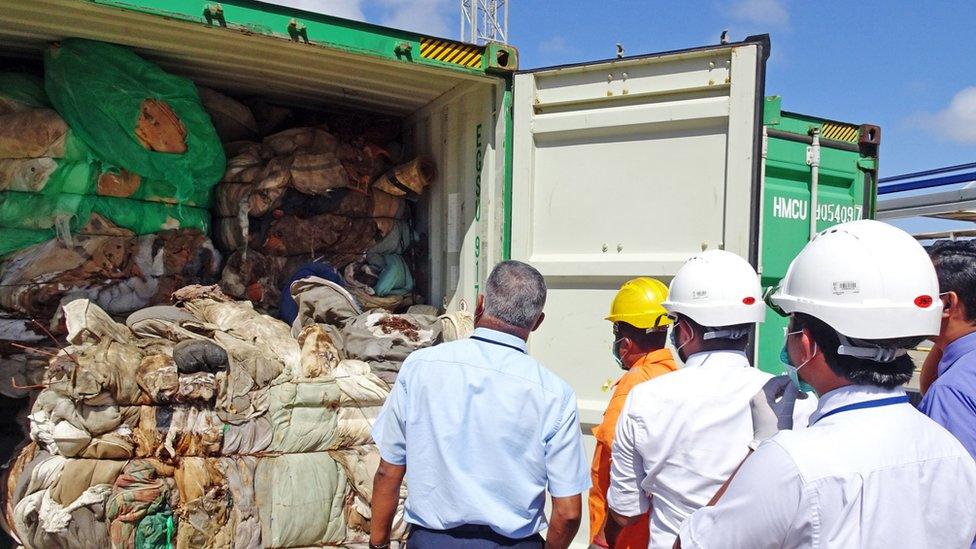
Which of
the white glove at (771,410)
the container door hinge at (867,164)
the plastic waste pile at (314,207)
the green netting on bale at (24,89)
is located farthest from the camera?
the plastic waste pile at (314,207)

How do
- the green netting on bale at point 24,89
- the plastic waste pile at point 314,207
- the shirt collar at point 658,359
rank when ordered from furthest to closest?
1. the plastic waste pile at point 314,207
2. the green netting on bale at point 24,89
3. the shirt collar at point 658,359

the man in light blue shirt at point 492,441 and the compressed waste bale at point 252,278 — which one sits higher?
the compressed waste bale at point 252,278

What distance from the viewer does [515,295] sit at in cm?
202

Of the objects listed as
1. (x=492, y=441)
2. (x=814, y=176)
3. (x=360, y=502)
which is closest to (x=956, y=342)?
(x=492, y=441)

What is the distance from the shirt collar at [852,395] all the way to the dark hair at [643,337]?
117 centimetres

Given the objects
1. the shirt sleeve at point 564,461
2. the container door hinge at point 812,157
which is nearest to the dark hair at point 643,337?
the shirt sleeve at point 564,461

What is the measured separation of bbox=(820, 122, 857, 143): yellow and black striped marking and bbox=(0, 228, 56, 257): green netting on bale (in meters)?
3.94

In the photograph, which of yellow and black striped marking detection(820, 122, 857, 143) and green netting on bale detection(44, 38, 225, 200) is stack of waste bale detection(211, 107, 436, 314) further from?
yellow and black striped marking detection(820, 122, 857, 143)

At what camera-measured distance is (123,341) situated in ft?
10.3

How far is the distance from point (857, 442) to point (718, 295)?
35.0 inches

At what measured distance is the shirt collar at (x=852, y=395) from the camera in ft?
4.03

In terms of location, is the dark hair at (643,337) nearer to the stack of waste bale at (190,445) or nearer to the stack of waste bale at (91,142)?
the stack of waste bale at (190,445)

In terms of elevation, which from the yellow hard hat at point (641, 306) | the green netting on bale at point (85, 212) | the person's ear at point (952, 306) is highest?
the green netting on bale at point (85, 212)

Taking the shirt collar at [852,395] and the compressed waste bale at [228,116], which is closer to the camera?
the shirt collar at [852,395]
